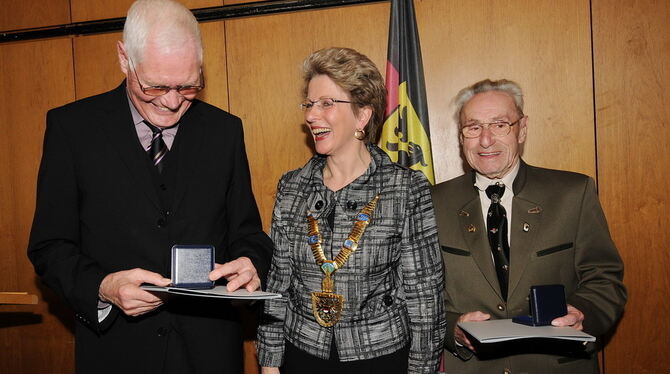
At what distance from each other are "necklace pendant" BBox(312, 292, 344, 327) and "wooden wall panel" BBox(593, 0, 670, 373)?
203 centimetres

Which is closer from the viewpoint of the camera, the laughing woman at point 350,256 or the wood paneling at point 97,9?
the laughing woman at point 350,256

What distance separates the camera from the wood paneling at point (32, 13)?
13.6 feet

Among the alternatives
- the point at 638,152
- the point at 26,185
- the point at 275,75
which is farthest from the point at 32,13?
the point at 638,152

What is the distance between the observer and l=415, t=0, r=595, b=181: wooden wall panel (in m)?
3.43

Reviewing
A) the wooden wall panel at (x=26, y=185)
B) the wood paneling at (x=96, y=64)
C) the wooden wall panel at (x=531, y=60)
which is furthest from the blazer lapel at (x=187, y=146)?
the wooden wall panel at (x=26, y=185)

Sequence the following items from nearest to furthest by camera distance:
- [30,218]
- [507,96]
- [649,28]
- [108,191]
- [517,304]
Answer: [108,191]
[517,304]
[507,96]
[649,28]
[30,218]

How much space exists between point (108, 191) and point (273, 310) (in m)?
0.87

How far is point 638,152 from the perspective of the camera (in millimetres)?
3389

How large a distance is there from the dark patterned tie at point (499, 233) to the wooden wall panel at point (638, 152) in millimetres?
1249

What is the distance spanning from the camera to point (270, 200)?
153 inches

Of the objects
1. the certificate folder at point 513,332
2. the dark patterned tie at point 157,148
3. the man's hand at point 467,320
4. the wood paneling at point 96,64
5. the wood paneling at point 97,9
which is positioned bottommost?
the man's hand at point 467,320

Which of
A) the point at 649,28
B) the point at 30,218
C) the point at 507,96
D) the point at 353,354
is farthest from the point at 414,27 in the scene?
the point at 30,218

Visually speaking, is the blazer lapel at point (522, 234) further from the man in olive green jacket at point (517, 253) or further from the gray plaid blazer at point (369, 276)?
the gray plaid blazer at point (369, 276)

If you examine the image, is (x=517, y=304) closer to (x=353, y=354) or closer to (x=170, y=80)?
(x=353, y=354)
